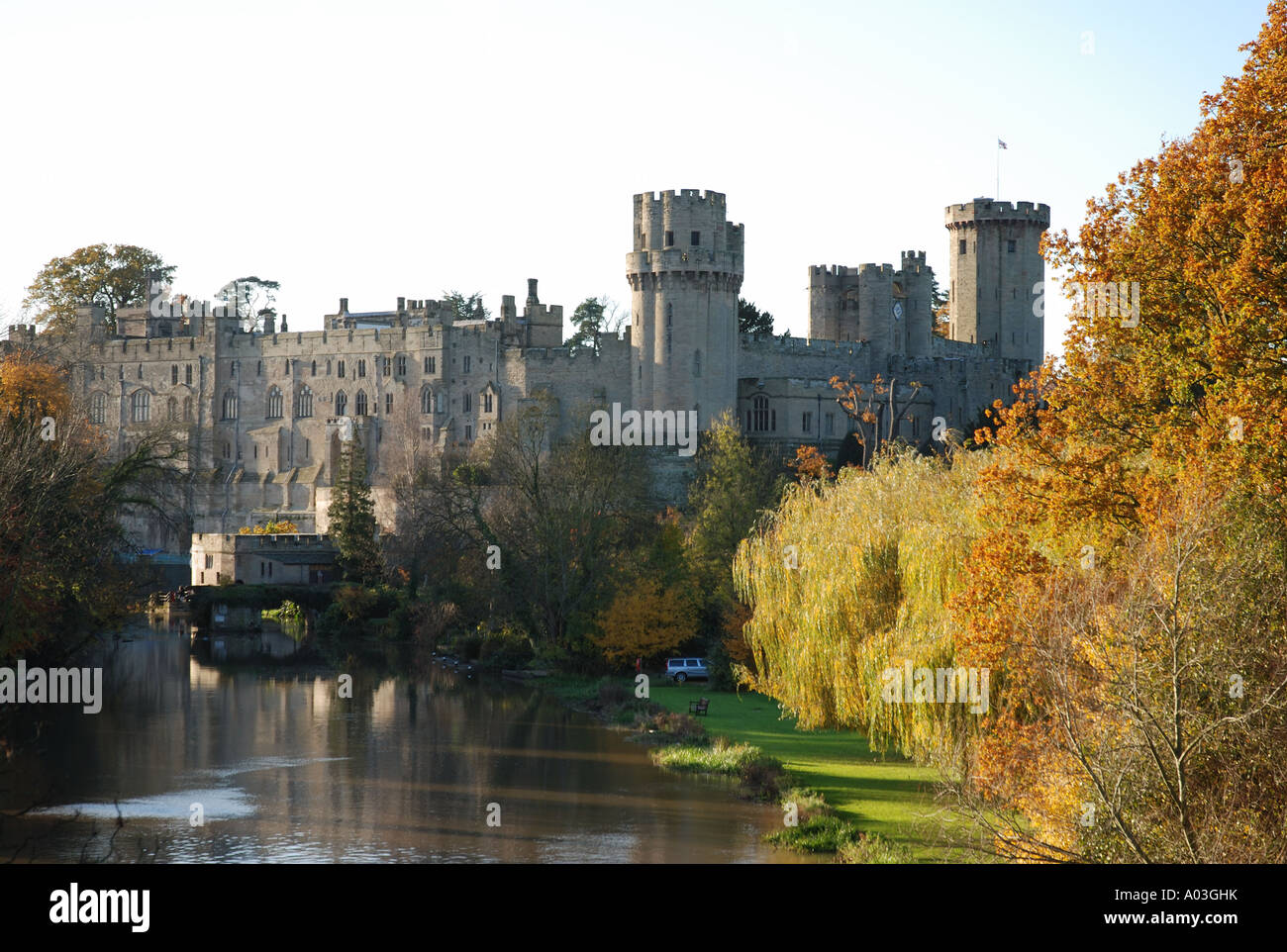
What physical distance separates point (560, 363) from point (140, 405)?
78.7ft

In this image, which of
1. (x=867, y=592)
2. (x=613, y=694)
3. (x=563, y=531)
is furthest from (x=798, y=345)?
(x=867, y=592)

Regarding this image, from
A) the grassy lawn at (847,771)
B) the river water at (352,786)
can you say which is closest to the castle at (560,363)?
the river water at (352,786)

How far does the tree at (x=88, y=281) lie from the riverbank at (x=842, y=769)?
174 feet

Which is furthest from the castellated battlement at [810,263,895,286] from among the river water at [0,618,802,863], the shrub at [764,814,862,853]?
the shrub at [764,814,862,853]

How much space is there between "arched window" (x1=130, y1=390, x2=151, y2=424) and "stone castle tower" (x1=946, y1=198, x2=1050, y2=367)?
3929 cm

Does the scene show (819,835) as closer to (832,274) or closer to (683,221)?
(683,221)

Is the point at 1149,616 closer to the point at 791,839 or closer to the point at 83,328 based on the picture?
the point at 791,839

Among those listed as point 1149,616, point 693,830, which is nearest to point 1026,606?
point 1149,616

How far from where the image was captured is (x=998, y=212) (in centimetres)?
6525

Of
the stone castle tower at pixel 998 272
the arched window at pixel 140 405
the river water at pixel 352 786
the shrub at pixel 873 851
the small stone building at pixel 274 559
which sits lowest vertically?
the river water at pixel 352 786

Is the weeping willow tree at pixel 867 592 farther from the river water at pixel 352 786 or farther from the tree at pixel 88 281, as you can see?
the tree at pixel 88 281

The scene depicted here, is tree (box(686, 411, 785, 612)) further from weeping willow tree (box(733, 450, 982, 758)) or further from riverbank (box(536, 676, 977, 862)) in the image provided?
weeping willow tree (box(733, 450, 982, 758))

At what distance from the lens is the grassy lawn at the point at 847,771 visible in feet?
57.4
